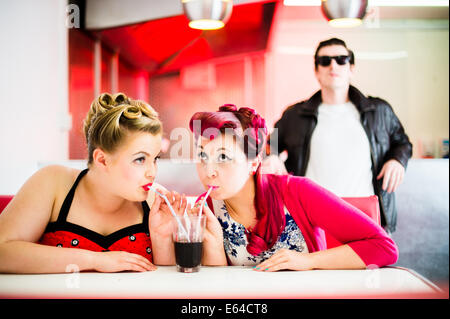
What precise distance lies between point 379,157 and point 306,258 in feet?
4.12

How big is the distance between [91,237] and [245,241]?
1.29 ft

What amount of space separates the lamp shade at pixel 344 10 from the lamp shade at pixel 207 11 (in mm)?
341

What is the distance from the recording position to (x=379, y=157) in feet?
7.36

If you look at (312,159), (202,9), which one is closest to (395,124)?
(312,159)

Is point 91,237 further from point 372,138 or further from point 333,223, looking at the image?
point 372,138

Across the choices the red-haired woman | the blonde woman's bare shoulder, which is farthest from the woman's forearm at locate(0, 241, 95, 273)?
the red-haired woman

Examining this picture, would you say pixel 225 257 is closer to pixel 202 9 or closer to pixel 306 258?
pixel 306 258

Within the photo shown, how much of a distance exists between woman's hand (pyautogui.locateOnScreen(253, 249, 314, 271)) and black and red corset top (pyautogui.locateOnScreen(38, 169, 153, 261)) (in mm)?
317

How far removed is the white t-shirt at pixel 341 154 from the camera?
218 centimetres

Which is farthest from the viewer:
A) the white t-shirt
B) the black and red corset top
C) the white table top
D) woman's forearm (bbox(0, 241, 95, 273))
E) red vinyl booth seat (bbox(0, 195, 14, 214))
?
the white t-shirt

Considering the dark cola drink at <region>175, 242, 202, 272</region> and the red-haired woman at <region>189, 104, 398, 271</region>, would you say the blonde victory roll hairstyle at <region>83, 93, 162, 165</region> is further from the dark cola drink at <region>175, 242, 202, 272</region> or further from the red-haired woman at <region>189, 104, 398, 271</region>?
the dark cola drink at <region>175, 242, 202, 272</region>

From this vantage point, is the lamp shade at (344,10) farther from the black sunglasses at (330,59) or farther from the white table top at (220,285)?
the white table top at (220,285)

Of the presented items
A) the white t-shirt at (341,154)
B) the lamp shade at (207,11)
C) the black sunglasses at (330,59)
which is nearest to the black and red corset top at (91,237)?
the lamp shade at (207,11)

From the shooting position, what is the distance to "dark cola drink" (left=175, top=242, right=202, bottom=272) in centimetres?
109
